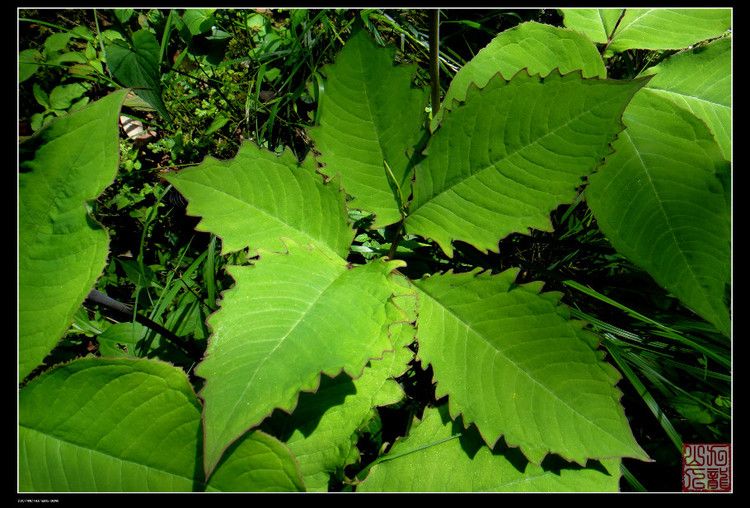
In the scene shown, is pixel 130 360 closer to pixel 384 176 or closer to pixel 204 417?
pixel 204 417

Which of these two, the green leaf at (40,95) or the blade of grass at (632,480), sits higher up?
the green leaf at (40,95)

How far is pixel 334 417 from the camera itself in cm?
121

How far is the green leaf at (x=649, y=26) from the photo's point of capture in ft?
4.48

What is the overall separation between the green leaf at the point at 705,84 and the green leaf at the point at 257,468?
1.23m

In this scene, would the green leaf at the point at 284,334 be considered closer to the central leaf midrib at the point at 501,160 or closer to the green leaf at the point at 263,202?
the green leaf at the point at 263,202

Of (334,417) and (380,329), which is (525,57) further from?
(334,417)

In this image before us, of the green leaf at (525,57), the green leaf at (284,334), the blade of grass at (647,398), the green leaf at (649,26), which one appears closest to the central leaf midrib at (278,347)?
the green leaf at (284,334)

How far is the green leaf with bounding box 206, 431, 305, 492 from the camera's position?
101 centimetres

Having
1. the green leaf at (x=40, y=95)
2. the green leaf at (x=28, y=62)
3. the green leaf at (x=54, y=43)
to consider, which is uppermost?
the green leaf at (x=54, y=43)

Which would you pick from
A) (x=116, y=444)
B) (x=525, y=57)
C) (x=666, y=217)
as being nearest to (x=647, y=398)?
(x=666, y=217)

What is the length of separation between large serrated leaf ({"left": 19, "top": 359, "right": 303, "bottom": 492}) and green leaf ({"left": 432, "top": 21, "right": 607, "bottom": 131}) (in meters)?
0.92

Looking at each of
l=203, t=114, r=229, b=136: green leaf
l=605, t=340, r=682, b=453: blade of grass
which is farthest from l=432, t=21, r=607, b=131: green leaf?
l=203, t=114, r=229, b=136: green leaf

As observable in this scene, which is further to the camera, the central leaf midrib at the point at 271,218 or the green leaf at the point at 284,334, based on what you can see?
the central leaf midrib at the point at 271,218

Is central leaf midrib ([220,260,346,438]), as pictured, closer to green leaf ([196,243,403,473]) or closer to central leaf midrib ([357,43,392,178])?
green leaf ([196,243,403,473])
